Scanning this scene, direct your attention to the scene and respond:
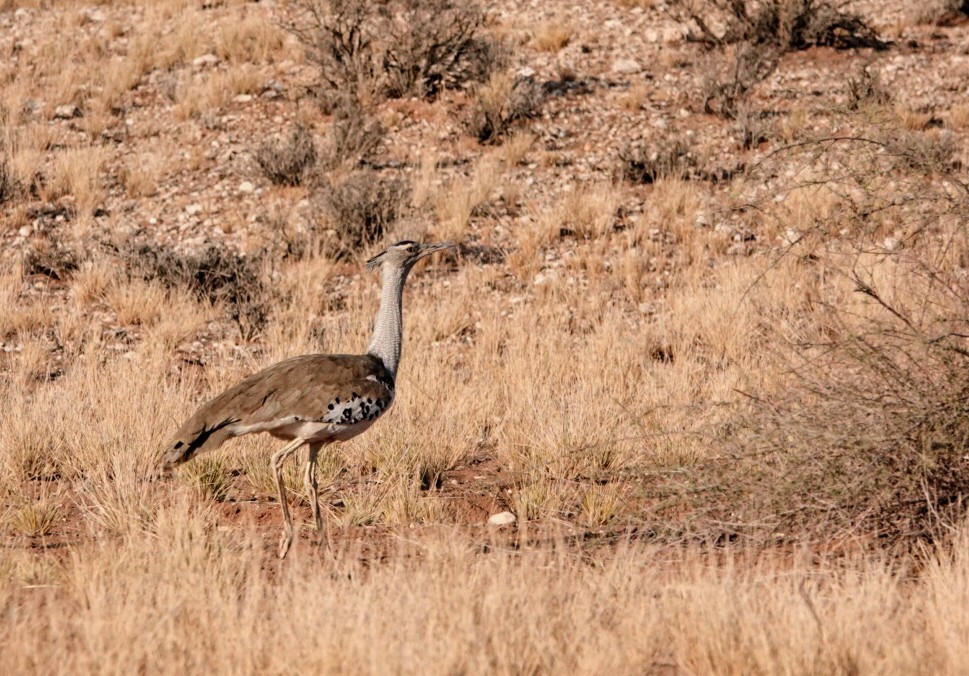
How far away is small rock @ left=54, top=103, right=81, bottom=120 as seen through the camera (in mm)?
13836

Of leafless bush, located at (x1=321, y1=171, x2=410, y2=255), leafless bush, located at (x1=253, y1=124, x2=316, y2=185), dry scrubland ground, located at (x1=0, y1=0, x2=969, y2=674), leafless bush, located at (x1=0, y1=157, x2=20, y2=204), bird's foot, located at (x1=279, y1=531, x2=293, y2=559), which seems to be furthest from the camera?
leafless bush, located at (x1=253, y1=124, x2=316, y2=185)

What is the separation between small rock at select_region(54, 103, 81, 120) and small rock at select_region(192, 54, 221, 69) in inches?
63.8

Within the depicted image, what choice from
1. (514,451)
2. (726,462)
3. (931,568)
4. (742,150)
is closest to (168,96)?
(742,150)

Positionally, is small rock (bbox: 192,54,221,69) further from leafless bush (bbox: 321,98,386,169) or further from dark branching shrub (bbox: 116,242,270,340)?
dark branching shrub (bbox: 116,242,270,340)

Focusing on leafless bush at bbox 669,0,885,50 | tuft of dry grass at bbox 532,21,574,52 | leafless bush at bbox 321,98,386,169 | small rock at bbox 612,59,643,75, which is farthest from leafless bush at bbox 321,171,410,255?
leafless bush at bbox 669,0,885,50

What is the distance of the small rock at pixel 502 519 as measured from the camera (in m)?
6.09

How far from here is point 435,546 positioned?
4699mm

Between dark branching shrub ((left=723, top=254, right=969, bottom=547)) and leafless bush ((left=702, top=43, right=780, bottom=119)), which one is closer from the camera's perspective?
dark branching shrub ((left=723, top=254, right=969, bottom=547))

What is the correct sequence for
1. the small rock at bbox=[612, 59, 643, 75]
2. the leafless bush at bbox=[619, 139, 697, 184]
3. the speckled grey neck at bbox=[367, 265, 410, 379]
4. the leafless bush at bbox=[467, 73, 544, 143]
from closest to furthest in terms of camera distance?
the speckled grey neck at bbox=[367, 265, 410, 379]
the leafless bush at bbox=[619, 139, 697, 184]
the leafless bush at bbox=[467, 73, 544, 143]
the small rock at bbox=[612, 59, 643, 75]

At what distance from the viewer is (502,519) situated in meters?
6.12

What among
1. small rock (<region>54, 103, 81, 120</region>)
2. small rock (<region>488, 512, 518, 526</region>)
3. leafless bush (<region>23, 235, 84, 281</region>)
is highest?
small rock (<region>54, 103, 81, 120</region>)

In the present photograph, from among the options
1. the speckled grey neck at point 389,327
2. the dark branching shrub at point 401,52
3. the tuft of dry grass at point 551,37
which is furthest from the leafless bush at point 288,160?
the speckled grey neck at point 389,327

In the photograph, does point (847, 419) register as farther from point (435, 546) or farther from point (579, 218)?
point (579, 218)

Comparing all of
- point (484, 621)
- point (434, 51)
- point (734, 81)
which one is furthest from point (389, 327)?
point (734, 81)
